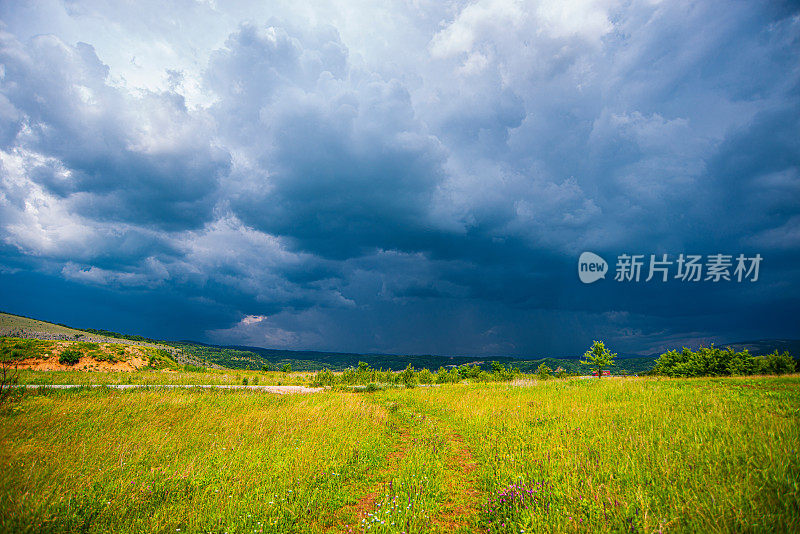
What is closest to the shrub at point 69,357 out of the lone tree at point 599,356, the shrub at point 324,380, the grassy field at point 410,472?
the shrub at point 324,380

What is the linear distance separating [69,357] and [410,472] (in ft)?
205

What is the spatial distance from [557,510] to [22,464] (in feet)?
34.7

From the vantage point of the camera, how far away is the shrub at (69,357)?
44125mm

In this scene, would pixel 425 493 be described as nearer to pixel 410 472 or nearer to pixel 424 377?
pixel 410 472

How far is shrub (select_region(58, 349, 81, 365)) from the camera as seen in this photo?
44.1 metres

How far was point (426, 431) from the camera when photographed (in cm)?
1098

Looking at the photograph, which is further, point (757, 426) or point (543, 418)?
point (543, 418)

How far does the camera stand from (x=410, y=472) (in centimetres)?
717

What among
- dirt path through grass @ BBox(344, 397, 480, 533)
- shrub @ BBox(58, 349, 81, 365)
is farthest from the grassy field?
shrub @ BBox(58, 349, 81, 365)

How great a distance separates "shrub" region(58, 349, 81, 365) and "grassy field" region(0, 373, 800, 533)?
50.1 m

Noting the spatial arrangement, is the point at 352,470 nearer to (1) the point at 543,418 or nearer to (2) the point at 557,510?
(2) the point at 557,510

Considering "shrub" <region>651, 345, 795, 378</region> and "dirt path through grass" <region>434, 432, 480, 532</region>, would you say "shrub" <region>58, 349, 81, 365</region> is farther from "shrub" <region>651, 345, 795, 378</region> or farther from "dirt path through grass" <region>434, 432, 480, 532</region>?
"shrub" <region>651, 345, 795, 378</region>

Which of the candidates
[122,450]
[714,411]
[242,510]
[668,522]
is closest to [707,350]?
[714,411]

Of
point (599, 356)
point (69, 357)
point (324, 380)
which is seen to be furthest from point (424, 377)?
point (69, 357)
